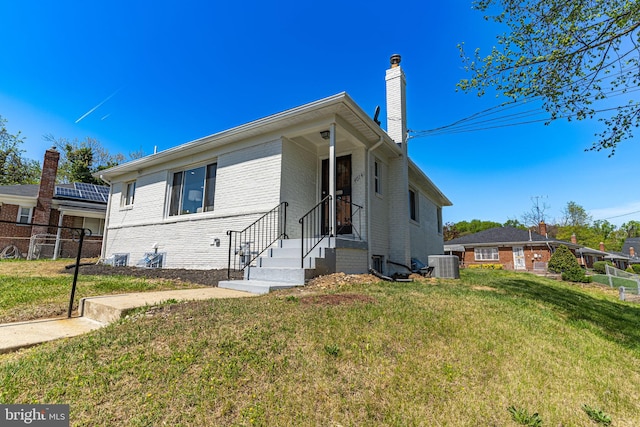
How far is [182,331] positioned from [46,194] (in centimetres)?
1892

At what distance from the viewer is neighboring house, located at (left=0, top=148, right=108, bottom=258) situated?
1472 cm

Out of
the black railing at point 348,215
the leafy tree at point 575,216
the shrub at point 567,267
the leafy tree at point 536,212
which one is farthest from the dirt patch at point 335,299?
the leafy tree at point 575,216

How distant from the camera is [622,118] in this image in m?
6.07

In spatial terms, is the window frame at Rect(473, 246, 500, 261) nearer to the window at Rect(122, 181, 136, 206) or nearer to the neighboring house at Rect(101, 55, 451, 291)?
the neighboring house at Rect(101, 55, 451, 291)

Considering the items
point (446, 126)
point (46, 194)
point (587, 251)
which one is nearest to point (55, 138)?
point (46, 194)

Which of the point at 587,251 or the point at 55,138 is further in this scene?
the point at 587,251

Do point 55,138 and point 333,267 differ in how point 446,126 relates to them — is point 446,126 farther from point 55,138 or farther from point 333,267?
point 55,138

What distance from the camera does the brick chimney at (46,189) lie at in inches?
622

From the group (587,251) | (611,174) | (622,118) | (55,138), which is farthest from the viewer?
(587,251)

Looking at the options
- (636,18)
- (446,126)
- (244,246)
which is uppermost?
(446,126)

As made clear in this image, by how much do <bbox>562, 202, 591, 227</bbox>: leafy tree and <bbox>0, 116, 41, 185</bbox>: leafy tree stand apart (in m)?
71.1

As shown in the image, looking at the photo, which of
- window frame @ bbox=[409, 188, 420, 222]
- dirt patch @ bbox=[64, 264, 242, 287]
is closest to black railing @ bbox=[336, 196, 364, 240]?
dirt patch @ bbox=[64, 264, 242, 287]

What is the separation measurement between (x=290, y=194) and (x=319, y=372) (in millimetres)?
5825

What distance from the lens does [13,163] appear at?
91.8 feet
